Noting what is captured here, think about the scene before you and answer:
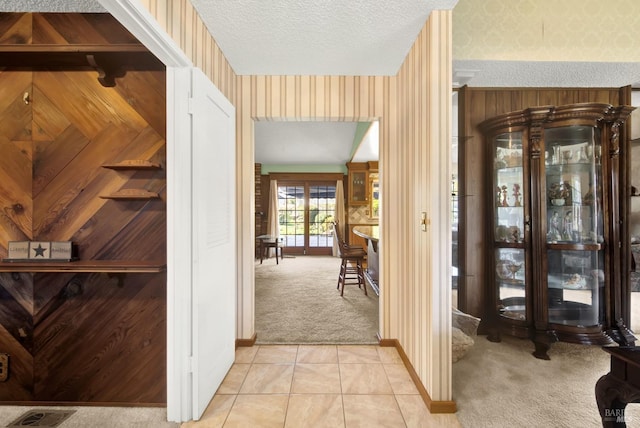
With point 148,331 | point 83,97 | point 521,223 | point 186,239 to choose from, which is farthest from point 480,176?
point 83,97

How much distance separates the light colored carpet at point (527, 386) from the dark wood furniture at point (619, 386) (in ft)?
2.27

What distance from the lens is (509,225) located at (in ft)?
8.57

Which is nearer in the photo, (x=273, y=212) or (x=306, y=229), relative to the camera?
(x=273, y=212)

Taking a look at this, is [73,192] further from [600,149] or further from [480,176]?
[600,149]

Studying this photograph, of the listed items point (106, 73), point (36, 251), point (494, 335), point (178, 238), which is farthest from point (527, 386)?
point (106, 73)

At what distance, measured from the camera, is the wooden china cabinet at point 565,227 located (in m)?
2.38

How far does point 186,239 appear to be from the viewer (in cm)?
163

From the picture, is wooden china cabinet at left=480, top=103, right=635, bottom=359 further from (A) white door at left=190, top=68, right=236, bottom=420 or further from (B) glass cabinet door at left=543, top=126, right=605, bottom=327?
(A) white door at left=190, top=68, right=236, bottom=420

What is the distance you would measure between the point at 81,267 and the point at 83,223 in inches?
14.1

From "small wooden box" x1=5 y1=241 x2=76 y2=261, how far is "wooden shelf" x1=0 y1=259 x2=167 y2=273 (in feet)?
0.12

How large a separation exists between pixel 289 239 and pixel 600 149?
678 cm

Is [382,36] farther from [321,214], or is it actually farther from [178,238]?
[321,214]

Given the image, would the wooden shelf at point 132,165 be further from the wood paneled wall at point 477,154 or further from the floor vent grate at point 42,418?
the wood paneled wall at point 477,154

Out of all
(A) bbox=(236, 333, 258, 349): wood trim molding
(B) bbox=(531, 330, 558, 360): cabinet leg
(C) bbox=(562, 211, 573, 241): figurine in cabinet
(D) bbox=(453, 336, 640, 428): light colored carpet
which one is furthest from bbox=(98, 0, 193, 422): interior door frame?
(C) bbox=(562, 211, 573, 241): figurine in cabinet
